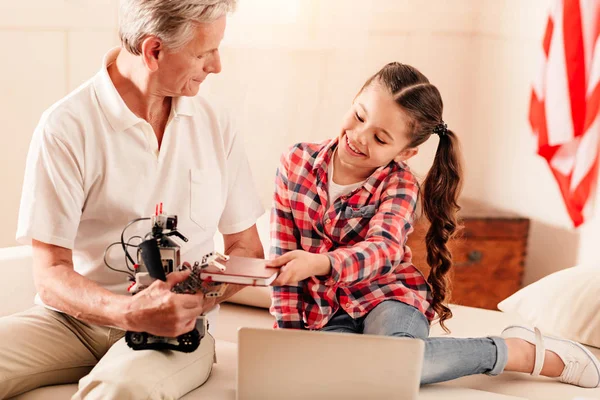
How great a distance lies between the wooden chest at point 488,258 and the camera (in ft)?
9.81

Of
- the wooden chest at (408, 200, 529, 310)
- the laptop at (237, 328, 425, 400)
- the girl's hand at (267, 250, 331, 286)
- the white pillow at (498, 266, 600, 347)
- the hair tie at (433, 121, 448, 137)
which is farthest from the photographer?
the wooden chest at (408, 200, 529, 310)

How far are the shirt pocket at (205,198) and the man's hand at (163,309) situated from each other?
1.02 ft

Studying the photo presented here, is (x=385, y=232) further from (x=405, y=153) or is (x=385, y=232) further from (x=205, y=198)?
(x=205, y=198)

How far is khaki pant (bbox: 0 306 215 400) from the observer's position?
144 centimetres

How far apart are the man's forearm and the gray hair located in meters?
0.48

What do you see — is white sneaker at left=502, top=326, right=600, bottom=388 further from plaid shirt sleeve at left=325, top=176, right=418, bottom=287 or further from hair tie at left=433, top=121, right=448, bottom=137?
hair tie at left=433, top=121, right=448, bottom=137

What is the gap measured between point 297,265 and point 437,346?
15.4 inches

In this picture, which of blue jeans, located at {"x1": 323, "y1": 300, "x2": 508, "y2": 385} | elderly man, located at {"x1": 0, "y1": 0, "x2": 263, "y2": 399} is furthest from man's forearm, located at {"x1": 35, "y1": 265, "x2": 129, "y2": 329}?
blue jeans, located at {"x1": 323, "y1": 300, "x2": 508, "y2": 385}

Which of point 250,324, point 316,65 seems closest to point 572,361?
point 250,324

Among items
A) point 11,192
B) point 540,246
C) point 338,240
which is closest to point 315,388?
point 338,240

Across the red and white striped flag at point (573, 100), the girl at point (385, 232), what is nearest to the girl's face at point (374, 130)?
the girl at point (385, 232)

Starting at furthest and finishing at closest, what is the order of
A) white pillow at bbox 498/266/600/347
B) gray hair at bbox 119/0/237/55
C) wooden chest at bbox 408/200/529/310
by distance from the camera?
wooden chest at bbox 408/200/529/310 < white pillow at bbox 498/266/600/347 < gray hair at bbox 119/0/237/55

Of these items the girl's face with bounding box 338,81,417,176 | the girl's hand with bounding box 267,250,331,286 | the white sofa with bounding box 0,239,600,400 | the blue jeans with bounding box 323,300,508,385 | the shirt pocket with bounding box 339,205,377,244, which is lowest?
the white sofa with bounding box 0,239,600,400

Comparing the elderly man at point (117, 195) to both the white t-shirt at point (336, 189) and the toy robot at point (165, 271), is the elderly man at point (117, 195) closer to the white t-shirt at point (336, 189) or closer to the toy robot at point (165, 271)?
the toy robot at point (165, 271)
